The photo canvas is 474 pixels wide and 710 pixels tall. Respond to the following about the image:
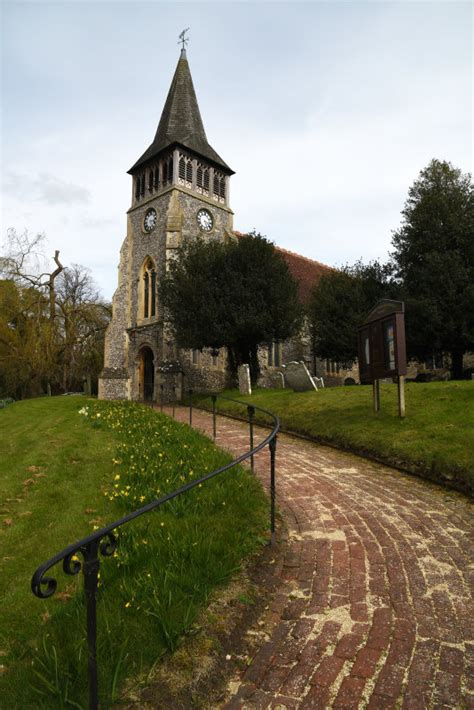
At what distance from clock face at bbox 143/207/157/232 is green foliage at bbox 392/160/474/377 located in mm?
15373

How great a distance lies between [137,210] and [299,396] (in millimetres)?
20282

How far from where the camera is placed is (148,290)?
28344 millimetres

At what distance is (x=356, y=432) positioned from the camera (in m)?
10.1

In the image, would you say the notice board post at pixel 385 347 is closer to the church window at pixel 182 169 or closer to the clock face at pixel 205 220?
the clock face at pixel 205 220

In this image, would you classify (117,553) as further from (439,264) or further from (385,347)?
(439,264)

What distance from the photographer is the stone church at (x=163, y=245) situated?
26.3 meters

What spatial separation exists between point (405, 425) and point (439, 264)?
16907 mm

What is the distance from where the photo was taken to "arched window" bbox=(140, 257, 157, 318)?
28.0 metres

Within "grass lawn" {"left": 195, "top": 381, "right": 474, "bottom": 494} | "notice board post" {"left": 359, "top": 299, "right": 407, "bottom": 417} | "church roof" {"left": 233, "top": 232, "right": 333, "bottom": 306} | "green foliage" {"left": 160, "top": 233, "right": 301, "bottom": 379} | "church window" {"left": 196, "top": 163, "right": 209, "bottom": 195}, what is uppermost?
"church window" {"left": 196, "top": 163, "right": 209, "bottom": 195}

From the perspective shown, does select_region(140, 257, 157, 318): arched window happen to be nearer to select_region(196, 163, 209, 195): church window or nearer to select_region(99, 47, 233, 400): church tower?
select_region(99, 47, 233, 400): church tower

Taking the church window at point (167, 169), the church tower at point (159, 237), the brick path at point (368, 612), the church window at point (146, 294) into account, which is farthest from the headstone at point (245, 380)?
the church window at point (167, 169)

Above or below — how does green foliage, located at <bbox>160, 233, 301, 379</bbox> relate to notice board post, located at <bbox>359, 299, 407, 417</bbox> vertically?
above

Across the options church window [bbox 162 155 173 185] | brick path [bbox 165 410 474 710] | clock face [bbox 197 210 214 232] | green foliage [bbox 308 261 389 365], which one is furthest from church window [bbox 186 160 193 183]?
brick path [bbox 165 410 474 710]

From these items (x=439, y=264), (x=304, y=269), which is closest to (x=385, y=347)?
(x=439, y=264)
